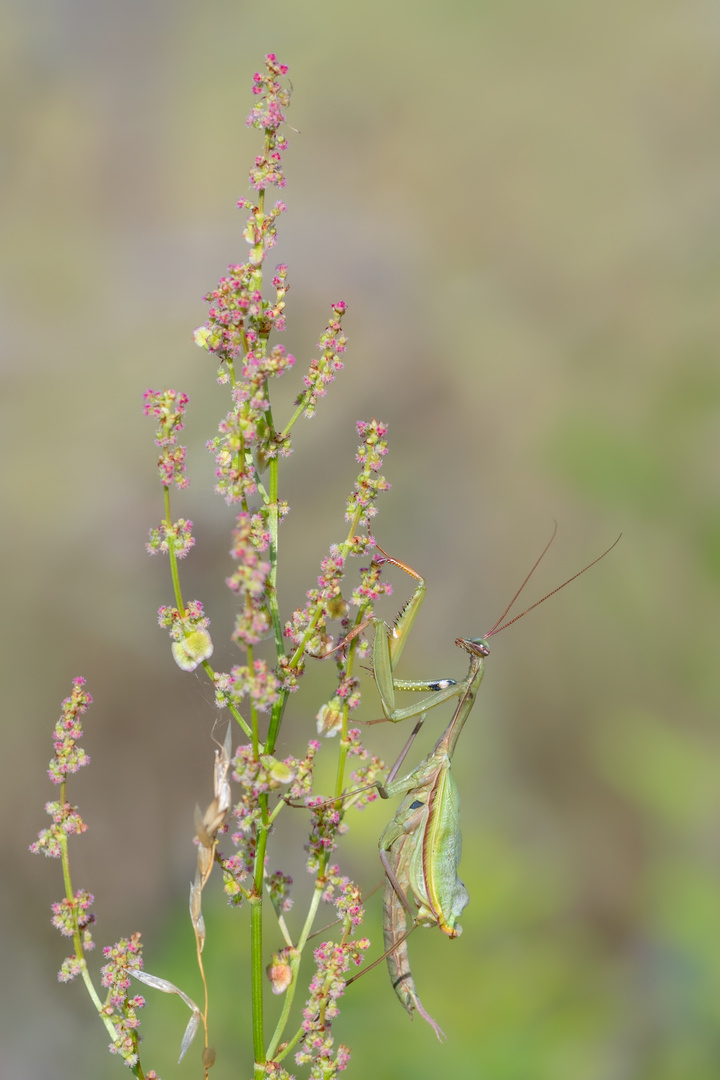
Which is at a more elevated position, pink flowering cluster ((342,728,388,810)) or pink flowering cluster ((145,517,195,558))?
pink flowering cluster ((145,517,195,558))

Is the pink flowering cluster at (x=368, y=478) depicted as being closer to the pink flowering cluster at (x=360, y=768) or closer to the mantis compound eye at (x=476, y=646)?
the pink flowering cluster at (x=360, y=768)

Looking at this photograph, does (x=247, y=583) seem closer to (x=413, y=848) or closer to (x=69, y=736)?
(x=69, y=736)

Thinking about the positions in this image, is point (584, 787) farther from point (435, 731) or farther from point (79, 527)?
point (79, 527)

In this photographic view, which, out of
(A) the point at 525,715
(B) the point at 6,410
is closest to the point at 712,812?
(A) the point at 525,715

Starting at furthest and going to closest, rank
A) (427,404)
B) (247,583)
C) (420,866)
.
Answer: (427,404) < (420,866) < (247,583)

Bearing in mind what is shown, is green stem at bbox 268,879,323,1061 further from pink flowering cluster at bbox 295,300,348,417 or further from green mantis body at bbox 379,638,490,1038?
pink flowering cluster at bbox 295,300,348,417

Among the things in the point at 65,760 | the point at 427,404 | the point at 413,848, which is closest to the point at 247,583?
the point at 65,760

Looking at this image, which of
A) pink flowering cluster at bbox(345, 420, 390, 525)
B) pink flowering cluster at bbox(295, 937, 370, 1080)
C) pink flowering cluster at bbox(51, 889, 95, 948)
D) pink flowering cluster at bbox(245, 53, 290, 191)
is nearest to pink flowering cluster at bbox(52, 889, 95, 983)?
pink flowering cluster at bbox(51, 889, 95, 948)
